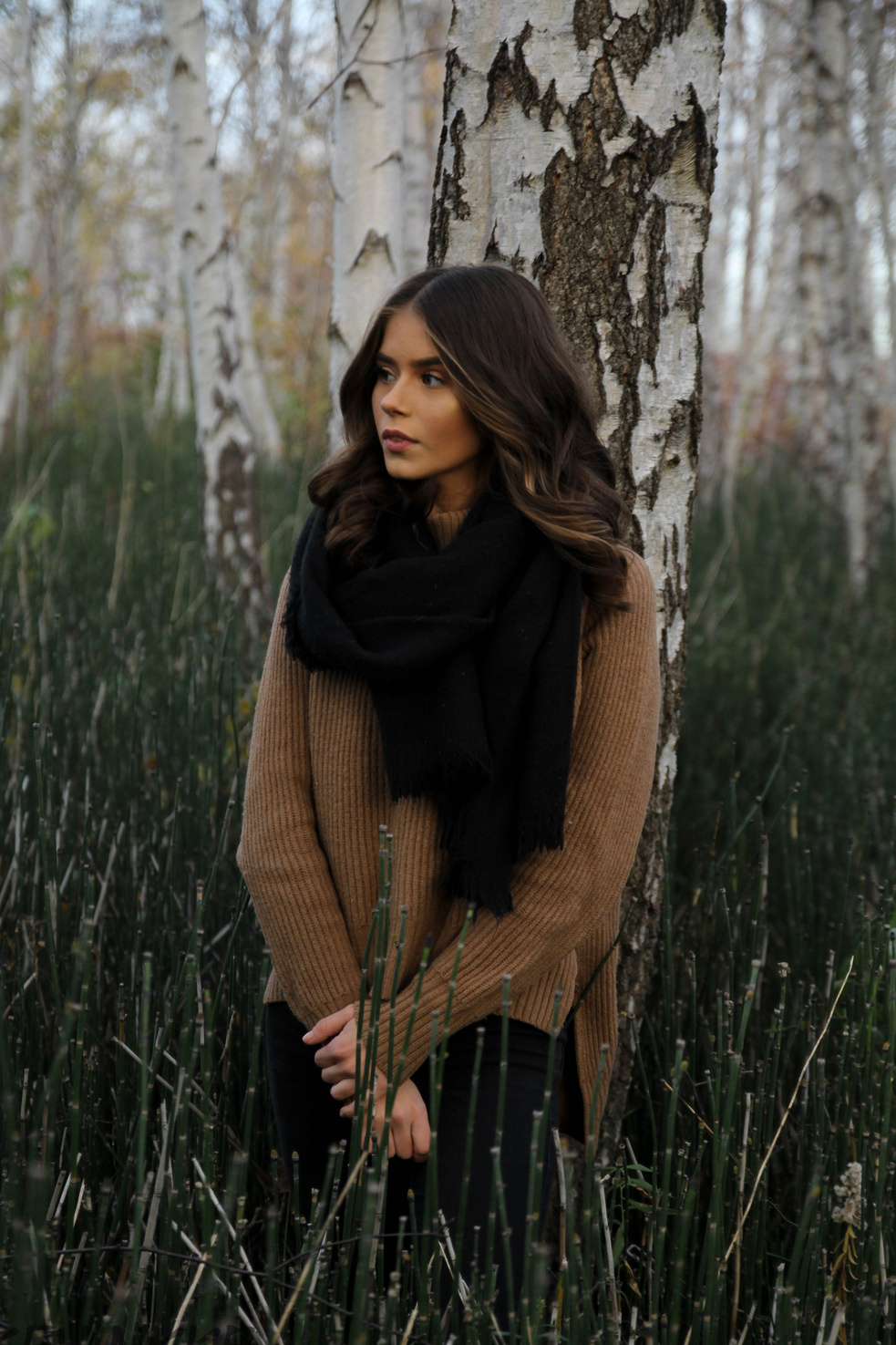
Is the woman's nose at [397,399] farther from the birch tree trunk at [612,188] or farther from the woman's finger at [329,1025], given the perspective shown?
the woman's finger at [329,1025]

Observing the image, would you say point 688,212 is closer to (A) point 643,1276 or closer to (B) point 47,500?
(A) point 643,1276

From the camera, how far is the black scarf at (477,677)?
3.38 feet

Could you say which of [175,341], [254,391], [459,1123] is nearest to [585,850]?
[459,1123]

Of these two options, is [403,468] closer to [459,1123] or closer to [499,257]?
[499,257]

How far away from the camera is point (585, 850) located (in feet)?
3.55

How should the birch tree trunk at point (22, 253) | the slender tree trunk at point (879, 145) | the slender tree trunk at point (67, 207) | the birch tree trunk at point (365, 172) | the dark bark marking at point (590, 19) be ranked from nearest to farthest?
the dark bark marking at point (590, 19) < the birch tree trunk at point (365, 172) < the slender tree trunk at point (879, 145) < the birch tree trunk at point (22, 253) < the slender tree trunk at point (67, 207)

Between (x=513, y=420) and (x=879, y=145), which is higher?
(x=879, y=145)

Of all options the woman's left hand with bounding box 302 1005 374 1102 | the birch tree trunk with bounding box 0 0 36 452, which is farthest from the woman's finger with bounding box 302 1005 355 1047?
the birch tree trunk with bounding box 0 0 36 452

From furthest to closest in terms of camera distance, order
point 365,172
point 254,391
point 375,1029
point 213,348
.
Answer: point 254,391 → point 213,348 → point 365,172 → point 375,1029

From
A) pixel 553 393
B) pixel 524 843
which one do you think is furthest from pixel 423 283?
pixel 524 843

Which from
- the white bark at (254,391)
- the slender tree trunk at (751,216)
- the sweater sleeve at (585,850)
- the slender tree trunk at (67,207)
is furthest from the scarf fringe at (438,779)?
the white bark at (254,391)

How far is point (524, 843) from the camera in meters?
1.03

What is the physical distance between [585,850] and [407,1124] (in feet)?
1.08

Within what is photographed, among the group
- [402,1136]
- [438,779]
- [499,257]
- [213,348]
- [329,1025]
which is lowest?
[402,1136]
